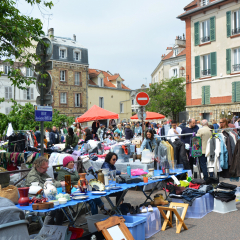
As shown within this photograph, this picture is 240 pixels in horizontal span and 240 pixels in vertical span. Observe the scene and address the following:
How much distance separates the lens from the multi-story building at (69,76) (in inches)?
1542

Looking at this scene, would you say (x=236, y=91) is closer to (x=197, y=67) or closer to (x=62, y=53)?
(x=197, y=67)

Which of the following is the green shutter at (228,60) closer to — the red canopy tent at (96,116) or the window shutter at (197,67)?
the window shutter at (197,67)

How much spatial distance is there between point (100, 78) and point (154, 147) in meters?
36.6

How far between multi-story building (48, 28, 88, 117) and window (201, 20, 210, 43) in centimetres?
2023

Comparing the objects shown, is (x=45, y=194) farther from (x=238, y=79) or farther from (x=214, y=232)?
(x=238, y=79)

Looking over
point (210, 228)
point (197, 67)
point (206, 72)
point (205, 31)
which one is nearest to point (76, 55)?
point (197, 67)

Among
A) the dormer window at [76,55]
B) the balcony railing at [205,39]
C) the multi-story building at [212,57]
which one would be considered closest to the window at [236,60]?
the multi-story building at [212,57]

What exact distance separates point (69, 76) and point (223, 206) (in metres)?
35.7

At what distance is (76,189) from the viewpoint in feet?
17.6

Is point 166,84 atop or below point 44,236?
atop

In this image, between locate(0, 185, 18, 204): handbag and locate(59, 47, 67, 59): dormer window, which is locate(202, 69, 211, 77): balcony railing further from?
locate(0, 185, 18, 204): handbag

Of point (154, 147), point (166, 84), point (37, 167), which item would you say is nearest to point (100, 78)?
point (166, 84)

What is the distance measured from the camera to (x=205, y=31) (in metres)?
24.3

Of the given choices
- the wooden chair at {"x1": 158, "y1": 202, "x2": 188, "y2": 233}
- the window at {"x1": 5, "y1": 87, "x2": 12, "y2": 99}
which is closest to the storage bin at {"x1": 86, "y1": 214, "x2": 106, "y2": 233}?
the wooden chair at {"x1": 158, "y1": 202, "x2": 188, "y2": 233}
